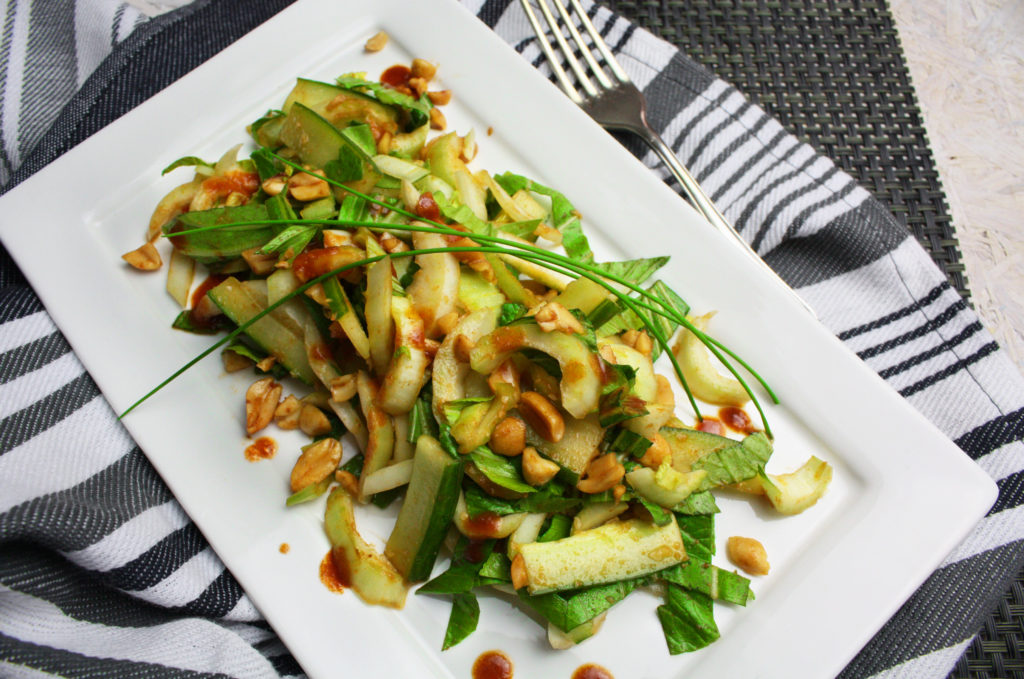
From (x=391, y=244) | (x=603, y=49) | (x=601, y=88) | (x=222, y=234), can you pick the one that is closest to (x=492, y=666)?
(x=391, y=244)

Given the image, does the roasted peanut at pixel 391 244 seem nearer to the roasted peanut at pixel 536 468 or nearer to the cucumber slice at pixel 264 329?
the cucumber slice at pixel 264 329

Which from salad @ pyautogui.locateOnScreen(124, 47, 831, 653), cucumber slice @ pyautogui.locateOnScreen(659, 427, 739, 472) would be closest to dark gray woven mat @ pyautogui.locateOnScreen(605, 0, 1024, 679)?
salad @ pyautogui.locateOnScreen(124, 47, 831, 653)

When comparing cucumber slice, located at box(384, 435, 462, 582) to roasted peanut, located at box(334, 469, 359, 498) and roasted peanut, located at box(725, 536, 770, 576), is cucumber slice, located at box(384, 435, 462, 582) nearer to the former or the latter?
roasted peanut, located at box(334, 469, 359, 498)

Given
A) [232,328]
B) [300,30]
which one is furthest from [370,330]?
[300,30]

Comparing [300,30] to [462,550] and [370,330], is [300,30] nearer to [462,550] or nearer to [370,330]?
[370,330]

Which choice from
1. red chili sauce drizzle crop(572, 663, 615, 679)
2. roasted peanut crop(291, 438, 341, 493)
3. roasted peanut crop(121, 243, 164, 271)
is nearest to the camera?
red chili sauce drizzle crop(572, 663, 615, 679)

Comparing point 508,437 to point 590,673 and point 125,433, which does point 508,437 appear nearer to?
point 590,673
